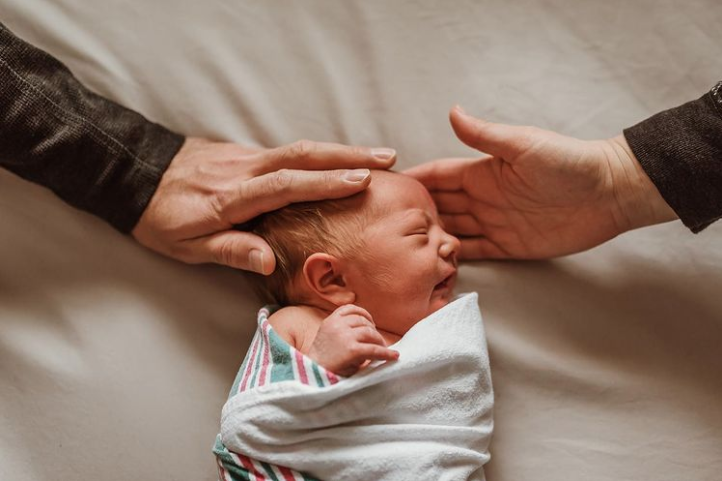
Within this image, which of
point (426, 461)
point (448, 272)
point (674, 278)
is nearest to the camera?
point (426, 461)

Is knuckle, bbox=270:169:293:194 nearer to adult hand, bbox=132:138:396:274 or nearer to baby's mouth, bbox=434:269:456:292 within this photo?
adult hand, bbox=132:138:396:274

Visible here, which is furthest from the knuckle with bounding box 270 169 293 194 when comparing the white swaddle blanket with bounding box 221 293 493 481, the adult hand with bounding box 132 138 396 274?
the white swaddle blanket with bounding box 221 293 493 481

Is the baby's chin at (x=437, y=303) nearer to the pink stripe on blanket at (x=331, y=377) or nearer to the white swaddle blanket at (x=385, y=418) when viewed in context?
the white swaddle blanket at (x=385, y=418)

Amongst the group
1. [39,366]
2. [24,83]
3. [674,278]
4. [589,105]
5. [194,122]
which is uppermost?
[24,83]

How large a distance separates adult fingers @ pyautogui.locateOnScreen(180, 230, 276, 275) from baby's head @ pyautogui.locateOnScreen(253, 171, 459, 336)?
0.04m

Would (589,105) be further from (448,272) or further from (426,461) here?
(426,461)

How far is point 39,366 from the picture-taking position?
1246mm

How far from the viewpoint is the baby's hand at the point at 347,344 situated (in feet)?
3.37

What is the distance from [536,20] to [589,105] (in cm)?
20

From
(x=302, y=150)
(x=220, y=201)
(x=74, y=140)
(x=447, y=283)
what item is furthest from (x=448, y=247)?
(x=74, y=140)

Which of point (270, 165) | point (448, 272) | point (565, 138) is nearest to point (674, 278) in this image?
point (565, 138)

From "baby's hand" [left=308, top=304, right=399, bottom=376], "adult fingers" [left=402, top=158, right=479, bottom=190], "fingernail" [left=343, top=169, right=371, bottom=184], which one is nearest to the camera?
"baby's hand" [left=308, top=304, right=399, bottom=376]

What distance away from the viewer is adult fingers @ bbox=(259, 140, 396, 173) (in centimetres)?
121

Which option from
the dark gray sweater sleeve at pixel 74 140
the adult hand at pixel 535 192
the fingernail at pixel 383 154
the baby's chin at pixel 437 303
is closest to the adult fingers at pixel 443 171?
the adult hand at pixel 535 192
